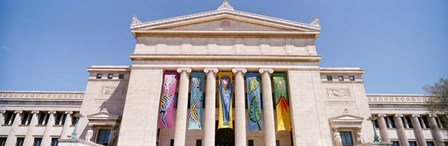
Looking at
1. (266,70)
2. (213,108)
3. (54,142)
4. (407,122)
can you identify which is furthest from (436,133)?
(54,142)

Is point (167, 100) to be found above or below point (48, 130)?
above

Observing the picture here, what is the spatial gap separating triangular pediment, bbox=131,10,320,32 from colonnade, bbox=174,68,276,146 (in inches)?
211

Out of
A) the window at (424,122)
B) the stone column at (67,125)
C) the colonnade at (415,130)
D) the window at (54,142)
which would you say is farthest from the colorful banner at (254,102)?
the window at (54,142)

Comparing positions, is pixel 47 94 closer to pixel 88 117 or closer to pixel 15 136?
pixel 15 136

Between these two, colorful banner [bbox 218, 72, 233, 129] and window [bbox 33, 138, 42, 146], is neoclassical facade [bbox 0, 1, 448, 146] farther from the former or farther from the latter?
window [bbox 33, 138, 42, 146]

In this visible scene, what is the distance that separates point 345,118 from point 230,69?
12.3 m

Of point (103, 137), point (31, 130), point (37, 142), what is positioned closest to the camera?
point (103, 137)

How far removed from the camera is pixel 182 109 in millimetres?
25688

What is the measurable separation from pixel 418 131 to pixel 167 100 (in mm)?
31036

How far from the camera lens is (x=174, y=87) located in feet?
87.7

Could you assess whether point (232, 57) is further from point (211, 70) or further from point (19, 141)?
point (19, 141)

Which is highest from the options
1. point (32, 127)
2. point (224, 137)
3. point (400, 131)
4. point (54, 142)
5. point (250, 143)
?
point (32, 127)

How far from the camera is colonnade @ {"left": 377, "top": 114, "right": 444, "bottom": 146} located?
32.5 metres

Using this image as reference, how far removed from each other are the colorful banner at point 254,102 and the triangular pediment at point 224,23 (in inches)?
240
